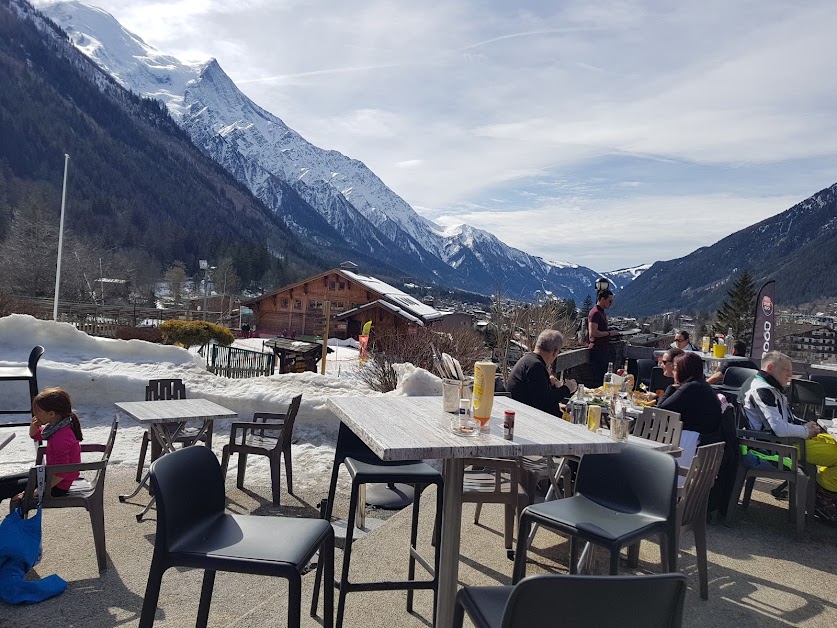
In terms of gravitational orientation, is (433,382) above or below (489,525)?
above

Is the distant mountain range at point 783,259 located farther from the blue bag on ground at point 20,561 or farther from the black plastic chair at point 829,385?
the blue bag on ground at point 20,561

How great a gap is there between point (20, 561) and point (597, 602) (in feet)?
10.2

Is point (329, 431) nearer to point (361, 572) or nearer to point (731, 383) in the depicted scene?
point (361, 572)

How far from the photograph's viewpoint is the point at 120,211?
9162cm

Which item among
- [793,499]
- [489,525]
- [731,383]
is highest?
[731,383]

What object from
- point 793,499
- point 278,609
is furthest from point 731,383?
point 278,609

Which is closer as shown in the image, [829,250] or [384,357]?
[384,357]

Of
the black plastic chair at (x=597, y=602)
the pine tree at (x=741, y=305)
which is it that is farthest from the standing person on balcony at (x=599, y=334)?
the pine tree at (x=741, y=305)

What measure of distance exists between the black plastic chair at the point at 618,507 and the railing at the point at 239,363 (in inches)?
674

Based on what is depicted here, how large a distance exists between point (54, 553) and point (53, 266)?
148 ft

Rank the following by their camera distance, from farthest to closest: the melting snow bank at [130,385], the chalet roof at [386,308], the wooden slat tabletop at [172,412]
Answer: the chalet roof at [386,308] → the melting snow bank at [130,385] → the wooden slat tabletop at [172,412]

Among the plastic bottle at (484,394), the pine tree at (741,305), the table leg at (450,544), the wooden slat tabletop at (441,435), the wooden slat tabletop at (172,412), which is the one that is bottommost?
the wooden slat tabletop at (172,412)

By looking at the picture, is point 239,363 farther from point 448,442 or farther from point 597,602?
point 597,602

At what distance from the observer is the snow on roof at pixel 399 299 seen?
109 ft
